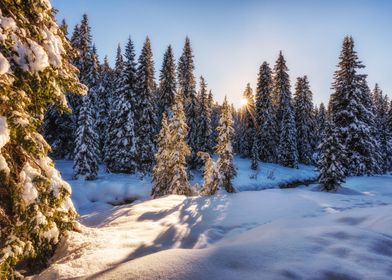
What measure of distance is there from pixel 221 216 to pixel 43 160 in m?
5.69

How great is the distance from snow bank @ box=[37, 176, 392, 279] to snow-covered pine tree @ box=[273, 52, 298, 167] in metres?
34.8

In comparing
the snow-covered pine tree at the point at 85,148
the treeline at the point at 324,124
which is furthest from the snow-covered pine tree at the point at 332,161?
the snow-covered pine tree at the point at 85,148

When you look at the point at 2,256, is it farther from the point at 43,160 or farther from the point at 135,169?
the point at 135,169

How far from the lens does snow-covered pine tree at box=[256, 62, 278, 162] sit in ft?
148

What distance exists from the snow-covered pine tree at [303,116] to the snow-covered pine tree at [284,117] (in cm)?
360

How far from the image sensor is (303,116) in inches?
1921

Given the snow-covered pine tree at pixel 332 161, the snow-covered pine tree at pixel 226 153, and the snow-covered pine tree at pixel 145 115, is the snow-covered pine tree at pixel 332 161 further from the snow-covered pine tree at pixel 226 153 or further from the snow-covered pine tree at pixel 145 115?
the snow-covered pine tree at pixel 145 115

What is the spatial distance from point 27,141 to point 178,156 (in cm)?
1382

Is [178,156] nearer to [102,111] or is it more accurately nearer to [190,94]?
[190,94]

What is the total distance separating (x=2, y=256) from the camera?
389cm

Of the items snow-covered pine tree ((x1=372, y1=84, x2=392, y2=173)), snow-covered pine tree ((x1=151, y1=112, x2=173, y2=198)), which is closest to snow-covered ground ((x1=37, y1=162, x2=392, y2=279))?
snow-covered pine tree ((x1=151, y1=112, x2=173, y2=198))

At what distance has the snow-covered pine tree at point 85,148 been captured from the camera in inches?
1061

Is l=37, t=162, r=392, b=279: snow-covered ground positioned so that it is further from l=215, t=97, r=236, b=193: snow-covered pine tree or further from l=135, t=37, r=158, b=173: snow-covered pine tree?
l=135, t=37, r=158, b=173: snow-covered pine tree

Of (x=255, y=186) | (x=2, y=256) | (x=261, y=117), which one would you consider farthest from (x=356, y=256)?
(x=261, y=117)
